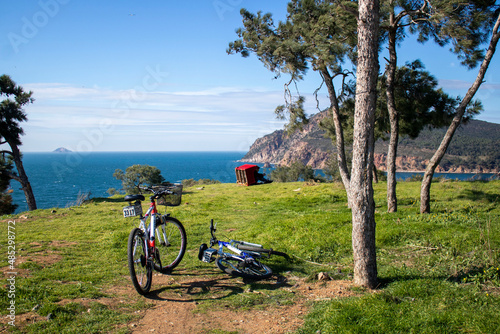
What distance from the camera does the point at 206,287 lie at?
17.6ft

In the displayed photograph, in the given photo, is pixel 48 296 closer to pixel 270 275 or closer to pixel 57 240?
pixel 270 275

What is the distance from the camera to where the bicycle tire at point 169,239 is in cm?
588

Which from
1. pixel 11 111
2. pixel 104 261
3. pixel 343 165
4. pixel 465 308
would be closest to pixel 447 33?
pixel 343 165

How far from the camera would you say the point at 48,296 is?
4613 millimetres

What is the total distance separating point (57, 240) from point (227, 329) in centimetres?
625

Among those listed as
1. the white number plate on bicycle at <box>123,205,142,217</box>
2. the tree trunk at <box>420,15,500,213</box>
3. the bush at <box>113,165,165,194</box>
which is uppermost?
the tree trunk at <box>420,15,500,213</box>

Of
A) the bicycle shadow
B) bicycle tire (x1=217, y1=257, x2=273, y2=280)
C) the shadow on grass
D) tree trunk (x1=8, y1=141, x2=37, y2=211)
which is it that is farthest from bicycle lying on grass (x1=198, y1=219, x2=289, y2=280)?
tree trunk (x1=8, y1=141, x2=37, y2=211)

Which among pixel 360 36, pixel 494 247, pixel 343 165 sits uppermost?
pixel 360 36

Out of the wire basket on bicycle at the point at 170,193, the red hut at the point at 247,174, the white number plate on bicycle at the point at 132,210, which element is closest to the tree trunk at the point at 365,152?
the wire basket on bicycle at the point at 170,193

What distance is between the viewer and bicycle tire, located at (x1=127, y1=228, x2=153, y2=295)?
4902 millimetres

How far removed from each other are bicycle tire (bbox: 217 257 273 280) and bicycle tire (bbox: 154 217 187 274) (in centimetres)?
79

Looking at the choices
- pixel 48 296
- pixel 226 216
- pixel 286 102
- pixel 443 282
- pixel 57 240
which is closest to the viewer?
pixel 48 296

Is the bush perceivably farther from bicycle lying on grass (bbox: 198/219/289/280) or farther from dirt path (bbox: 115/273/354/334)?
dirt path (bbox: 115/273/354/334)

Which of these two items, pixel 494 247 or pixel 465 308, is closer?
pixel 465 308
